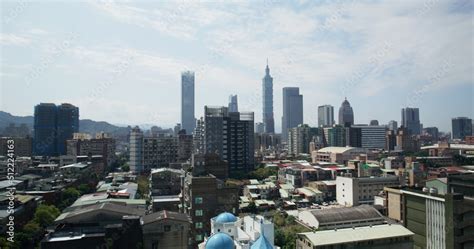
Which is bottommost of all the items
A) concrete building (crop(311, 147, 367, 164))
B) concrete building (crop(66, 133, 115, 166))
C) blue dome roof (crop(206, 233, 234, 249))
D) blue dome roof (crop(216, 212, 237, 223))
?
blue dome roof (crop(206, 233, 234, 249))

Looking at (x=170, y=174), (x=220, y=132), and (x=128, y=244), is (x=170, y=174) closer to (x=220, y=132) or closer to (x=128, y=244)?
(x=220, y=132)

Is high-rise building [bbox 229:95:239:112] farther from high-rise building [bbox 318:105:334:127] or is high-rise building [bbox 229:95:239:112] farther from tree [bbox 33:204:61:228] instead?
tree [bbox 33:204:61:228]

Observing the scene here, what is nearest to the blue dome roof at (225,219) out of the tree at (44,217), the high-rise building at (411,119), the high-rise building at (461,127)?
the tree at (44,217)

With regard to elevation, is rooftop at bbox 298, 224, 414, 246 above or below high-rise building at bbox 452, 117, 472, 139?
below

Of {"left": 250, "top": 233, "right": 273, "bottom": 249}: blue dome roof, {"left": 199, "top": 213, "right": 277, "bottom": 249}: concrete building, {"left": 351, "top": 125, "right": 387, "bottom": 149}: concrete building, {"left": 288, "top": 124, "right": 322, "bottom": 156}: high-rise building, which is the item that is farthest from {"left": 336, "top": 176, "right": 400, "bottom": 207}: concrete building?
{"left": 351, "top": 125, "right": 387, "bottom": 149}: concrete building

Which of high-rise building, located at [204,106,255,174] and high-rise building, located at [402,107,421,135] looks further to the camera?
high-rise building, located at [402,107,421,135]

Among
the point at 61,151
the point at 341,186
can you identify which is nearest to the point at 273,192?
the point at 341,186
